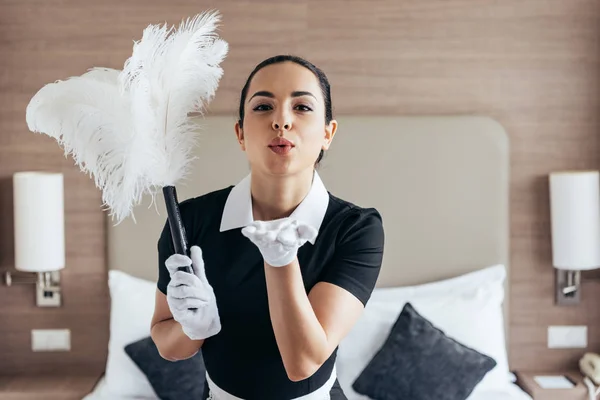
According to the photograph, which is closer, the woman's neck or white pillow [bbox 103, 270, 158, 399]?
the woman's neck

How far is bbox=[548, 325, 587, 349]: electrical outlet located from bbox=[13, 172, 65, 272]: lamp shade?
80.8 inches

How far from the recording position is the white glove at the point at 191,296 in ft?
3.85

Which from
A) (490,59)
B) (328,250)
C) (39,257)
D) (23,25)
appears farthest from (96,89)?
(490,59)

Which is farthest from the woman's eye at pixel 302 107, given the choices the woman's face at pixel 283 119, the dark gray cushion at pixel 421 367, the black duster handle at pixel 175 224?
the dark gray cushion at pixel 421 367

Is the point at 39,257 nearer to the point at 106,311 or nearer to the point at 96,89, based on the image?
the point at 106,311

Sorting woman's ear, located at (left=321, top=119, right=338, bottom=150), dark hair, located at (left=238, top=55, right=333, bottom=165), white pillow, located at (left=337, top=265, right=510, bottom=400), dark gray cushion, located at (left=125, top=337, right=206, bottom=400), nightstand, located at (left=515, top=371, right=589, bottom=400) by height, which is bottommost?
nightstand, located at (left=515, top=371, right=589, bottom=400)

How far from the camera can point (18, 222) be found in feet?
8.97

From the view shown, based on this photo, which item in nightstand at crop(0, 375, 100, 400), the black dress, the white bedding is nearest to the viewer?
the black dress

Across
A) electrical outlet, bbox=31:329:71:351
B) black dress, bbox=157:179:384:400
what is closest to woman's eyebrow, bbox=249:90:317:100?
black dress, bbox=157:179:384:400

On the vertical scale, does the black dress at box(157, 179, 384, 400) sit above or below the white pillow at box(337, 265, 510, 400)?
above

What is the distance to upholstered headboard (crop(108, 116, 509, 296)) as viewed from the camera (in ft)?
9.26

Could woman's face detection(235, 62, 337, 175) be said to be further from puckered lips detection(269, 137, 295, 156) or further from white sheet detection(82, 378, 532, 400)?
white sheet detection(82, 378, 532, 400)

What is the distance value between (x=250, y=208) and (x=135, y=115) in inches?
11.0

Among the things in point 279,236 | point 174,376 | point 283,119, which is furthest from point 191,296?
point 174,376
